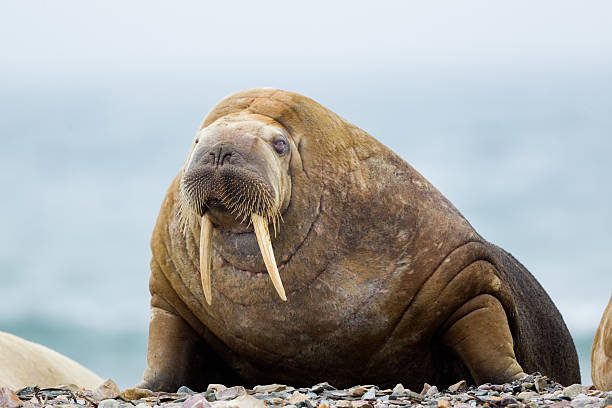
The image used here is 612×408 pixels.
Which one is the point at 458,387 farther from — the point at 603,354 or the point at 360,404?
the point at 360,404

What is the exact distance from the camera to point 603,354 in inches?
275

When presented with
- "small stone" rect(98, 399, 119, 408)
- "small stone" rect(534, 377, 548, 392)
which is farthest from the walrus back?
"small stone" rect(98, 399, 119, 408)

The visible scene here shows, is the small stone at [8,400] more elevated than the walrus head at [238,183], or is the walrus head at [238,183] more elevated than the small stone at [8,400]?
the walrus head at [238,183]

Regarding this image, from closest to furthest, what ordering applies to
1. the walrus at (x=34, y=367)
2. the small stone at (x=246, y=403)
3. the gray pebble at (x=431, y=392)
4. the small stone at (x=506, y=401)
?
the small stone at (x=246, y=403), the small stone at (x=506, y=401), the gray pebble at (x=431, y=392), the walrus at (x=34, y=367)

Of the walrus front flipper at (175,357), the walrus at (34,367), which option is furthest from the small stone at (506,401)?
the walrus at (34,367)

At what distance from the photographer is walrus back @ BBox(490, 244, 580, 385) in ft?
28.9

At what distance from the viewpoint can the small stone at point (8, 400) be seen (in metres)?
6.75

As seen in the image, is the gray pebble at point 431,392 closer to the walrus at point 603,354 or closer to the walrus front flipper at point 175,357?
the walrus at point 603,354

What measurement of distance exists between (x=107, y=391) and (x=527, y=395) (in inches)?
110

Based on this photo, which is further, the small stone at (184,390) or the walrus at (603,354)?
the small stone at (184,390)

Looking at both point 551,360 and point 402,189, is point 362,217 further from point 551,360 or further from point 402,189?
point 551,360

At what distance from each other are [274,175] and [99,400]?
6.20ft

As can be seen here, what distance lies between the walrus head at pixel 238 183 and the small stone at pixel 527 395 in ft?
5.47

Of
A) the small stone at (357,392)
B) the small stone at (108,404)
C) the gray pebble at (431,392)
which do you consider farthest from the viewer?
the gray pebble at (431,392)
